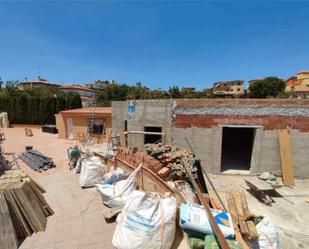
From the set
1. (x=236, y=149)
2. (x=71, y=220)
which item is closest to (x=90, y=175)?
(x=71, y=220)

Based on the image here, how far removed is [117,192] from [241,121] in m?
6.36

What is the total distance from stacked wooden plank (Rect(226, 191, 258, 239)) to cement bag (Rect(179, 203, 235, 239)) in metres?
0.37

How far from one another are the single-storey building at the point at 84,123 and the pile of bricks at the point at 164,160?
9712 millimetres

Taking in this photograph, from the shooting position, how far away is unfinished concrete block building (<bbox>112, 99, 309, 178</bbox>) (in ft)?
29.9

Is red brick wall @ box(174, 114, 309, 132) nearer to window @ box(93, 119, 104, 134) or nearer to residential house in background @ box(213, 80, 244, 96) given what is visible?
window @ box(93, 119, 104, 134)

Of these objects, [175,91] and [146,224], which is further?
[175,91]

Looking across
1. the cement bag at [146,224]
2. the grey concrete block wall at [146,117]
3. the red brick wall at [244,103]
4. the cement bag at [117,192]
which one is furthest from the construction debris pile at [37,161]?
the cement bag at [146,224]

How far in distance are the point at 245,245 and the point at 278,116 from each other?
6.86 m

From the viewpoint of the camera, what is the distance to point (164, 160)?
762 cm

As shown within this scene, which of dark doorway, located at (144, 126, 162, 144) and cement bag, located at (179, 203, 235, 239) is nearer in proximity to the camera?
cement bag, located at (179, 203, 235, 239)

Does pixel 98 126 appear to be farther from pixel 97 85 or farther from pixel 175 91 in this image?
pixel 97 85

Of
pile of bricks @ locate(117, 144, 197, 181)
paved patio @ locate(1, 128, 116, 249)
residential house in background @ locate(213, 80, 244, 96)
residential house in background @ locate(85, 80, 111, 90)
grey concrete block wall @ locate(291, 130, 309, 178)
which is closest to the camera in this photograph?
paved patio @ locate(1, 128, 116, 249)

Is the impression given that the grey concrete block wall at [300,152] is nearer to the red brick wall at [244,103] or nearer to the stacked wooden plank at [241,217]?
the red brick wall at [244,103]

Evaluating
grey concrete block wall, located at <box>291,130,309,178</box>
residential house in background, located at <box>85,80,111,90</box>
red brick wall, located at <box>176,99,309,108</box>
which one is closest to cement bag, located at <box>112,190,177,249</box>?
red brick wall, located at <box>176,99,309,108</box>
